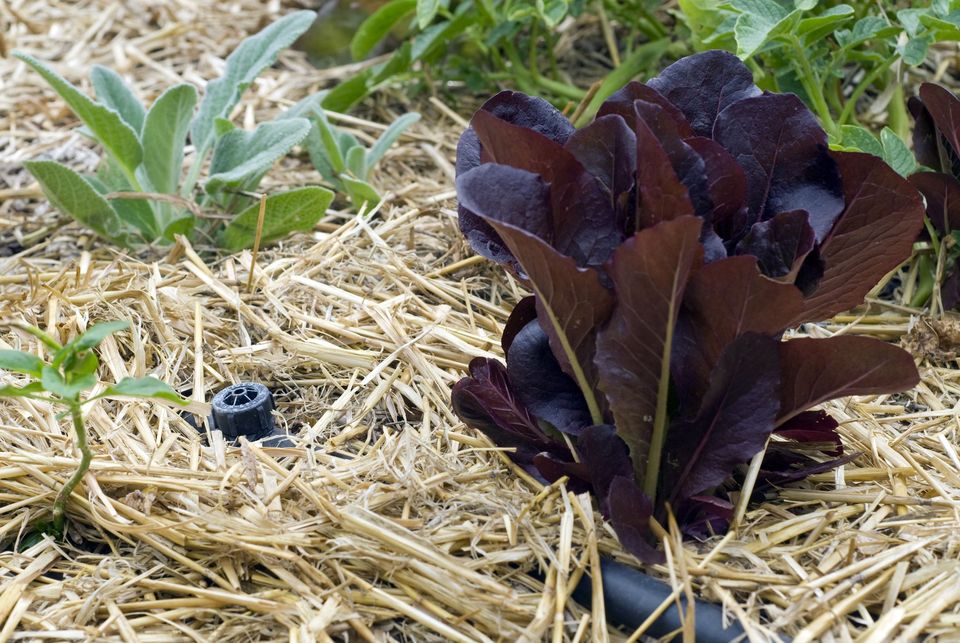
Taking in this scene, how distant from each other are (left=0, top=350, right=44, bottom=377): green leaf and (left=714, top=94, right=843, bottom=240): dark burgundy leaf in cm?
81

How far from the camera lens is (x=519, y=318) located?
1.19 metres

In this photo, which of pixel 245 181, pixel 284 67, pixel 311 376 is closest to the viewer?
pixel 311 376

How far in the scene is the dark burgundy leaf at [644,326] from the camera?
35.1 inches

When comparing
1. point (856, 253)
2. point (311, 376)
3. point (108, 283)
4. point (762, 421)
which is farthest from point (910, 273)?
point (108, 283)

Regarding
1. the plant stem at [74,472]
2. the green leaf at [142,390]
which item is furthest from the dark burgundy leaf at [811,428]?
the plant stem at [74,472]

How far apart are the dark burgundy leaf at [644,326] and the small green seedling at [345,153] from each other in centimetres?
92

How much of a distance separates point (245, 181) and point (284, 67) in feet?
3.05

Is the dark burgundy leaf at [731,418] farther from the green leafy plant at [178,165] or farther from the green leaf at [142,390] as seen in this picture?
the green leafy plant at [178,165]

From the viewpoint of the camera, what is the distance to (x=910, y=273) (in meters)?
1.67

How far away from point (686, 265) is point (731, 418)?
0.67 ft

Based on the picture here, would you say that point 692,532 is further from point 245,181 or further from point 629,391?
point 245,181

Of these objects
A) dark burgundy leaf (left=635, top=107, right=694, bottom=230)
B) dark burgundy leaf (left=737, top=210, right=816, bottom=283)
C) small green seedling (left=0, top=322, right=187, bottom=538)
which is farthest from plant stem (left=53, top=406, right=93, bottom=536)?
dark burgundy leaf (left=737, top=210, right=816, bottom=283)

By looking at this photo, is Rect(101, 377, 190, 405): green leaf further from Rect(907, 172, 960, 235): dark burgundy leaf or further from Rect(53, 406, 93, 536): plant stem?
Rect(907, 172, 960, 235): dark burgundy leaf

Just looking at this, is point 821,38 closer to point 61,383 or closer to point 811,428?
point 811,428
